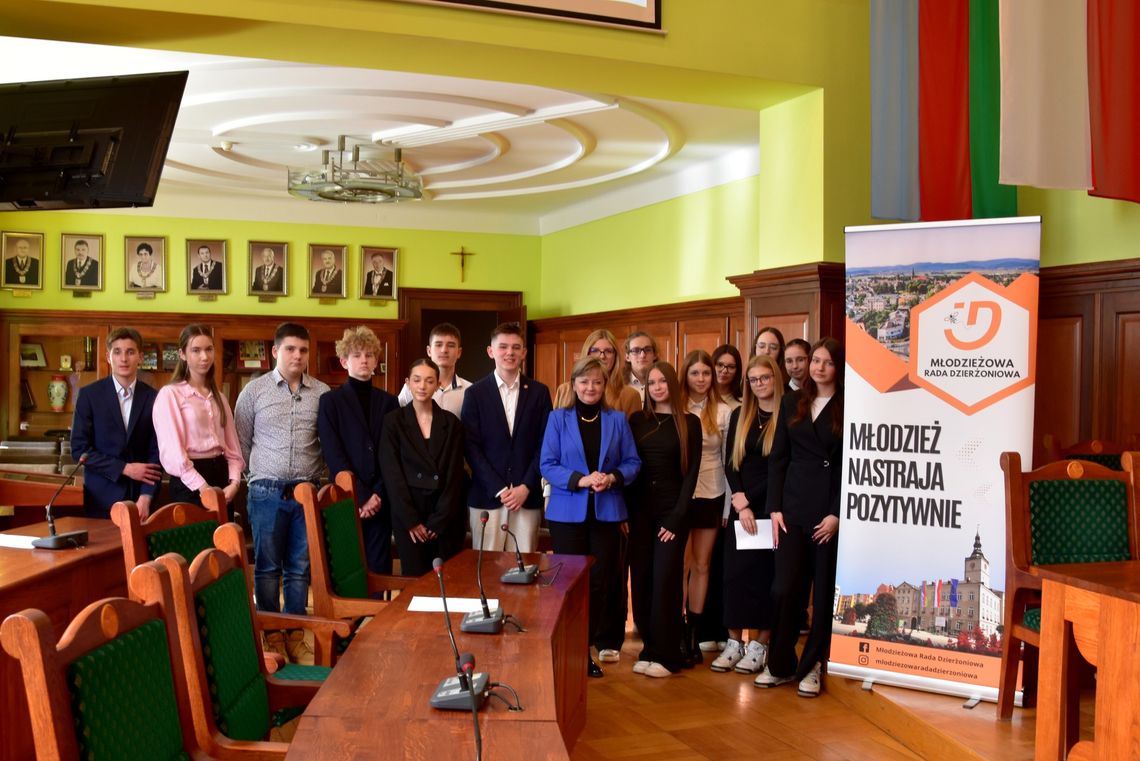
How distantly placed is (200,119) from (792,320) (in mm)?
4751

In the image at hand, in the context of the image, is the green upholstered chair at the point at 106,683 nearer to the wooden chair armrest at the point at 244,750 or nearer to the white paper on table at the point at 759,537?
the wooden chair armrest at the point at 244,750

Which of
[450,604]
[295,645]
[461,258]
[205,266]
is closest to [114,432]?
[295,645]

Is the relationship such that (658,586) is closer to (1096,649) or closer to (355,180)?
(1096,649)

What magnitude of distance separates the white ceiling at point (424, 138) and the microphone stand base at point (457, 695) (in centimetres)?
519

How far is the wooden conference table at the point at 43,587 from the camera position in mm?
3328

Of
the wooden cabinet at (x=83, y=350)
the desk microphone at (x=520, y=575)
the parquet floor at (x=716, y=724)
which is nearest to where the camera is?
the desk microphone at (x=520, y=575)

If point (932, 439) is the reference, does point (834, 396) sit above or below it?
above

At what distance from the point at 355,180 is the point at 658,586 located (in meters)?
4.63

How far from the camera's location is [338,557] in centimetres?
388

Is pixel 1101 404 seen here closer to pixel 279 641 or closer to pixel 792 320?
pixel 792 320

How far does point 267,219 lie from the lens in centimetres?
1155

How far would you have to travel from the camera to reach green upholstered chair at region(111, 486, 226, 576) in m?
2.98

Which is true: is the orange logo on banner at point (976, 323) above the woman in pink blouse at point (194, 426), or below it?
above

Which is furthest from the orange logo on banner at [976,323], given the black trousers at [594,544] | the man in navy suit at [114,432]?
the man in navy suit at [114,432]
